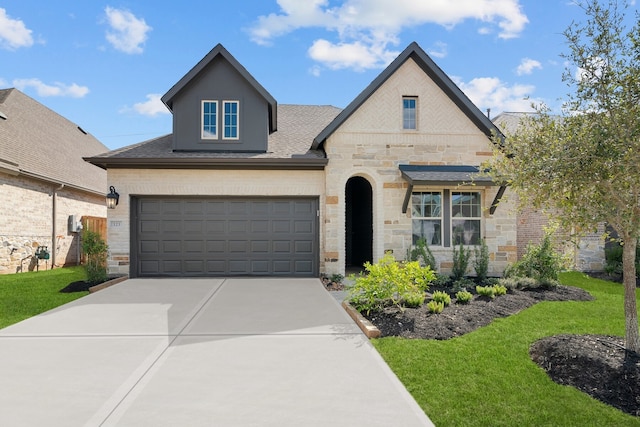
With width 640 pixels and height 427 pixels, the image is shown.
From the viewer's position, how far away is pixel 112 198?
37.1 feet

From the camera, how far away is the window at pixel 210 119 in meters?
12.1

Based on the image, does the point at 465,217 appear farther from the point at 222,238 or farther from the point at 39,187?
the point at 39,187

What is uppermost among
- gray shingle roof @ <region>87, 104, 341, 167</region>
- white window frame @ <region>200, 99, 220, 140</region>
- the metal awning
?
white window frame @ <region>200, 99, 220, 140</region>

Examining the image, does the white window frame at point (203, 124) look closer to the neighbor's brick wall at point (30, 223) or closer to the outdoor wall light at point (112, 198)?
the outdoor wall light at point (112, 198)

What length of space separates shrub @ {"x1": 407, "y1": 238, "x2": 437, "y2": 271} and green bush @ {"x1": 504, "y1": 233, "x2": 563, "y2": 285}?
214 centimetres

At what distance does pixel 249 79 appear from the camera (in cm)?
1188

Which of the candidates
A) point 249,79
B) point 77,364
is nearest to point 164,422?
point 77,364

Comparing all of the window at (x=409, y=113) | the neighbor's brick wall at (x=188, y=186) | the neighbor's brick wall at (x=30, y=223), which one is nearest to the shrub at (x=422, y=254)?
the neighbor's brick wall at (x=188, y=186)

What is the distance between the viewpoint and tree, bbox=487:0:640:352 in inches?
176

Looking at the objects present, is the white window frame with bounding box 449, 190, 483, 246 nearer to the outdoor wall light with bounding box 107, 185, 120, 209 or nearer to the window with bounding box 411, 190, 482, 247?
the window with bounding box 411, 190, 482, 247

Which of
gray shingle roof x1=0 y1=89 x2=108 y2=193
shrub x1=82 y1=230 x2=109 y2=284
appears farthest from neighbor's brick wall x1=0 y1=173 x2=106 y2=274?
shrub x1=82 y1=230 x2=109 y2=284

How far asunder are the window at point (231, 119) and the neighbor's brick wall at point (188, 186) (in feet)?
4.40

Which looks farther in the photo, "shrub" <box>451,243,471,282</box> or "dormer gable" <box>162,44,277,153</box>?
"dormer gable" <box>162,44,277,153</box>

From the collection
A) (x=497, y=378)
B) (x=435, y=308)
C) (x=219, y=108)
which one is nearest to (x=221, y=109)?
(x=219, y=108)
